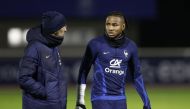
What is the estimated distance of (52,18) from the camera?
6664mm

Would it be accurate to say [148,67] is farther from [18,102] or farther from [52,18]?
[52,18]

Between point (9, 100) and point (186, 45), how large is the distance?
39.2ft

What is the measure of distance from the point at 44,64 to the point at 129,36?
59.0ft

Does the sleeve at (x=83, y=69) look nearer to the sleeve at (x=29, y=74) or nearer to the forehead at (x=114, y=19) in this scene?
the forehead at (x=114, y=19)

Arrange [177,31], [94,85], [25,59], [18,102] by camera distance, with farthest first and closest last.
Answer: [177,31]
[18,102]
[94,85]
[25,59]

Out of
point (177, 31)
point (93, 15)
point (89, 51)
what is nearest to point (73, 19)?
point (93, 15)

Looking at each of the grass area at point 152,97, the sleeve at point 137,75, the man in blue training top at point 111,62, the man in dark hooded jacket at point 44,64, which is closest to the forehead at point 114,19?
the man in blue training top at point 111,62

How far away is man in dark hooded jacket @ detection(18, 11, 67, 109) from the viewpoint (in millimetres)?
6547

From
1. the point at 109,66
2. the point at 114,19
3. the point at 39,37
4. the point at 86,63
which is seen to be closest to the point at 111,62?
the point at 109,66

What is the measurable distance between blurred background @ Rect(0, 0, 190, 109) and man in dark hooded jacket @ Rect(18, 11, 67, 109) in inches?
285

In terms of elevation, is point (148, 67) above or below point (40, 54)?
below

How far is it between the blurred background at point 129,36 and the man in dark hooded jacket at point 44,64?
7248 millimetres

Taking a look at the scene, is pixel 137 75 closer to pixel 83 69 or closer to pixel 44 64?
pixel 83 69

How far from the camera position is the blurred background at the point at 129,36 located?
18.3 meters
